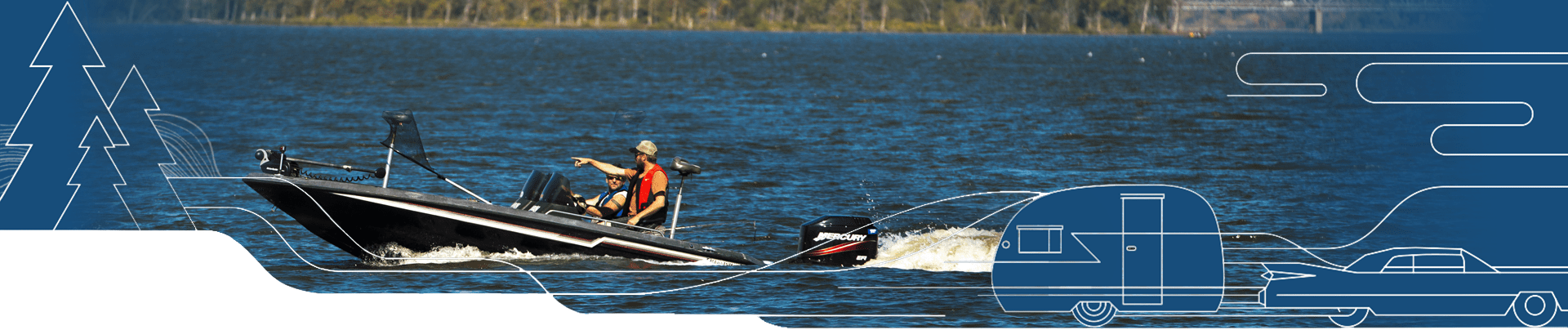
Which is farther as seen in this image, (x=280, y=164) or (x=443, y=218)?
(x=443, y=218)

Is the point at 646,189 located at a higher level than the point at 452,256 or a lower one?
higher

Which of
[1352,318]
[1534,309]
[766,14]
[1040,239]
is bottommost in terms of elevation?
[766,14]

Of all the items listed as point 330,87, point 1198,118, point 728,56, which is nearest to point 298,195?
point 1198,118

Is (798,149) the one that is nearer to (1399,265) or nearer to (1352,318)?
(1352,318)

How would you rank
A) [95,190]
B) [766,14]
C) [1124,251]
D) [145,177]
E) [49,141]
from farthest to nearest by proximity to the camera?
[766,14]
[145,177]
[95,190]
[49,141]
[1124,251]

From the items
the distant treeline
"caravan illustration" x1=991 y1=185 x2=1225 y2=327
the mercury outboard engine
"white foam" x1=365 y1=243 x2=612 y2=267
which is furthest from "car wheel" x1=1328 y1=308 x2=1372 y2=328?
the distant treeline

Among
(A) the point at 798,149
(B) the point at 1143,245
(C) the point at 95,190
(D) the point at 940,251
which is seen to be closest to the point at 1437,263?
(B) the point at 1143,245

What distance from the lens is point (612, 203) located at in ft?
45.1

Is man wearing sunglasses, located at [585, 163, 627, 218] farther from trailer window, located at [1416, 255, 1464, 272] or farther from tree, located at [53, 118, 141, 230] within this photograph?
trailer window, located at [1416, 255, 1464, 272]

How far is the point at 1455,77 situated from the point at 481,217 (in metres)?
8.49

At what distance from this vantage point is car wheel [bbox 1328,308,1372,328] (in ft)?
35.6

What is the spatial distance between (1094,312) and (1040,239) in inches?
31.2

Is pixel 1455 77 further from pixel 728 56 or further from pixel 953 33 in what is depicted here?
pixel 953 33

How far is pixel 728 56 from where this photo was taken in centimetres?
8638
